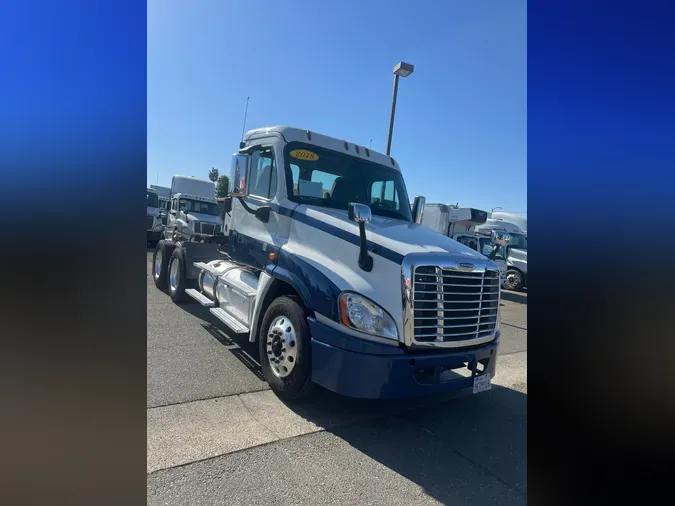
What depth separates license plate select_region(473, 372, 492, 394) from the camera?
3584mm

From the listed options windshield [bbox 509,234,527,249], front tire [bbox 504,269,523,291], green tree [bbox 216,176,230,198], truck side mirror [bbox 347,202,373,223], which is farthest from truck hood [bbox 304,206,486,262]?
windshield [bbox 509,234,527,249]

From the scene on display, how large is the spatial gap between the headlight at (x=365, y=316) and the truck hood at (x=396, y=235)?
481mm

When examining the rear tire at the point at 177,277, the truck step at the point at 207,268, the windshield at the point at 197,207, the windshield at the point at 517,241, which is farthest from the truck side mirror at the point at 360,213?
the windshield at the point at 517,241

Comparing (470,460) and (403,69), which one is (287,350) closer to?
(470,460)

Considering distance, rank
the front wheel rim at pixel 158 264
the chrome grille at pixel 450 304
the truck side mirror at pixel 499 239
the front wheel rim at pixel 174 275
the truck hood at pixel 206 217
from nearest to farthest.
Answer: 1. the chrome grille at pixel 450 304
2. the front wheel rim at pixel 174 275
3. the truck side mirror at pixel 499 239
4. the front wheel rim at pixel 158 264
5. the truck hood at pixel 206 217

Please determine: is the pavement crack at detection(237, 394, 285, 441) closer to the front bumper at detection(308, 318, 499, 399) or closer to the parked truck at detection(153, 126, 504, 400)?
the parked truck at detection(153, 126, 504, 400)

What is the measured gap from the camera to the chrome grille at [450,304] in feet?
10.8

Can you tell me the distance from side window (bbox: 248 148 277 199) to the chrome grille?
2.23 meters

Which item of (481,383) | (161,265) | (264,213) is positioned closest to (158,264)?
(161,265)

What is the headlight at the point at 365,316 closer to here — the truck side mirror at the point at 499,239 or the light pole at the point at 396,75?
the truck side mirror at the point at 499,239
